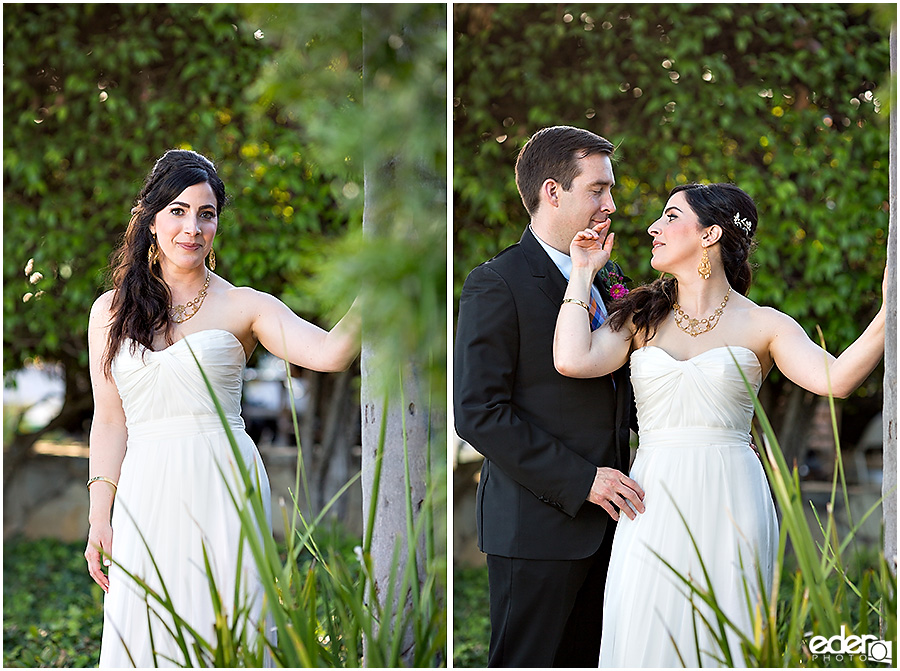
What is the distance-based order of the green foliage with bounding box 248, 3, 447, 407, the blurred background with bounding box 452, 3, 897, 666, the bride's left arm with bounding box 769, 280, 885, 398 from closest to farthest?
the green foliage with bounding box 248, 3, 447, 407, the bride's left arm with bounding box 769, 280, 885, 398, the blurred background with bounding box 452, 3, 897, 666

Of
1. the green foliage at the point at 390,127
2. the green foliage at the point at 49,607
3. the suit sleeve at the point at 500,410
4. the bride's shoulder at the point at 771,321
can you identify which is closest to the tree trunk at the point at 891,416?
the bride's shoulder at the point at 771,321

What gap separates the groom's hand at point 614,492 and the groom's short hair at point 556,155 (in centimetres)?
77

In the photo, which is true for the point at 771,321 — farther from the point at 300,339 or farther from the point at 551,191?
the point at 300,339

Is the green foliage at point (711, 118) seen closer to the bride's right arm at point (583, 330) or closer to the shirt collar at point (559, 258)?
the shirt collar at point (559, 258)

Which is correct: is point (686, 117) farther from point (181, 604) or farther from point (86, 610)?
point (86, 610)

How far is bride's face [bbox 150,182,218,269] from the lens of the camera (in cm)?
237

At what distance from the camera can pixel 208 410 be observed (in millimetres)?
2330

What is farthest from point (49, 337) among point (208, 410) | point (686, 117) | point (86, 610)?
point (686, 117)

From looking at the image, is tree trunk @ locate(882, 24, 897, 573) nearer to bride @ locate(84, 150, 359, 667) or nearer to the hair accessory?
the hair accessory

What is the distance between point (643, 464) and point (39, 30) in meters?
3.60

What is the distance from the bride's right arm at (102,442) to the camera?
2398mm

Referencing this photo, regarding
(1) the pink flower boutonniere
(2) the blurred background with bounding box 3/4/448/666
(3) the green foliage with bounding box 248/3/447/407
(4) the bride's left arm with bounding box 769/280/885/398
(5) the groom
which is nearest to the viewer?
(3) the green foliage with bounding box 248/3/447/407

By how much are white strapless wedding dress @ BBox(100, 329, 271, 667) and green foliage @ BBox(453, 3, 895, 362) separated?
1878mm

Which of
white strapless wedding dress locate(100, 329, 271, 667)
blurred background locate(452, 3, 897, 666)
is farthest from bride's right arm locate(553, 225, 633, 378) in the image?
blurred background locate(452, 3, 897, 666)
